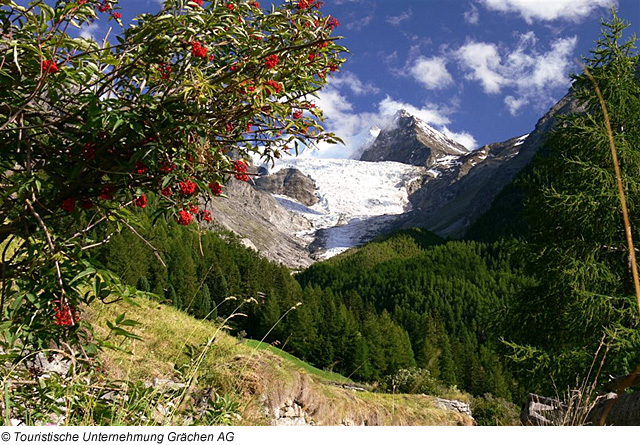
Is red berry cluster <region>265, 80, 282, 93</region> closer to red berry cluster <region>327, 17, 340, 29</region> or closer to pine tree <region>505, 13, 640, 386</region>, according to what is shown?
red berry cluster <region>327, 17, 340, 29</region>

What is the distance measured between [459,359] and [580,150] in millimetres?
69020

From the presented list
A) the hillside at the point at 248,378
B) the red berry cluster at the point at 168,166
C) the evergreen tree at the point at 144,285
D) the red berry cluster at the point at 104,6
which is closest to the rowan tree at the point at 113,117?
the red berry cluster at the point at 168,166

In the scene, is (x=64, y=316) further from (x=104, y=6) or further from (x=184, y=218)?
(x=104, y=6)

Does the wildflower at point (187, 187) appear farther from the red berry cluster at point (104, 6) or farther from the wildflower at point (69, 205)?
the red berry cluster at point (104, 6)

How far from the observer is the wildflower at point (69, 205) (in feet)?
9.12

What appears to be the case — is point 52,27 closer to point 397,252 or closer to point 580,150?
point 580,150

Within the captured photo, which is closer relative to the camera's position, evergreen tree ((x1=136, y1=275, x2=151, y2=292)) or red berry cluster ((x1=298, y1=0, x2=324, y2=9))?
red berry cluster ((x1=298, y1=0, x2=324, y2=9))

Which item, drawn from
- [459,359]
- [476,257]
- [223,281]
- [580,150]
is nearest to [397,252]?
[476,257]

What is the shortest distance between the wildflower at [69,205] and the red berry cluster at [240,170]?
99cm

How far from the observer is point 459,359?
7269cm

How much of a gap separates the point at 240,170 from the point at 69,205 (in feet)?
3.45

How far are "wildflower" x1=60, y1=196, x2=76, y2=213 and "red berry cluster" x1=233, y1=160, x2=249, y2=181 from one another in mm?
987

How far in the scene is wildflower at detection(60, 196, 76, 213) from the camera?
2.78 metres

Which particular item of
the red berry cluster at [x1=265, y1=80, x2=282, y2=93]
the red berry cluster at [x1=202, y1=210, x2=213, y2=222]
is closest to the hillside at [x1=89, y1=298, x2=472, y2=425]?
the red berry cluster at [x1=202, y1=210, x2=213, y2=222]
